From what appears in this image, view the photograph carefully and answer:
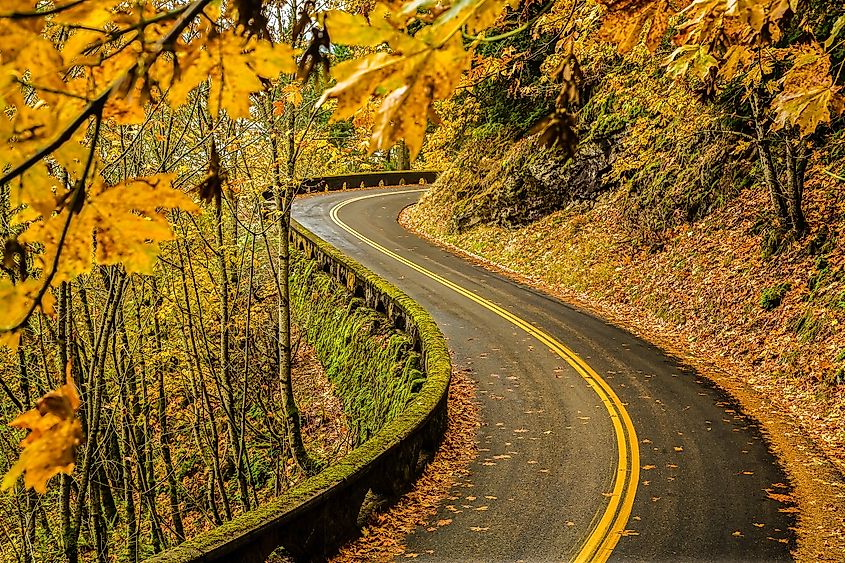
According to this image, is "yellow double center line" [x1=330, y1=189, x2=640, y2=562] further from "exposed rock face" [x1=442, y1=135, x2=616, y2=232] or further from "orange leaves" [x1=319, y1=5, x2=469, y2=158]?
"exposed rock face" [x1=442, y1=135, x2=616, y2=232]

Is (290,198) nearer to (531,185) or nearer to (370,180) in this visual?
(531,185)

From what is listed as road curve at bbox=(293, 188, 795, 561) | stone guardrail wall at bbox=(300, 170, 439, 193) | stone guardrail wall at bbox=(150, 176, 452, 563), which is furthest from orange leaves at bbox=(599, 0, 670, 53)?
stone guardrail wall at bbox=(300, 170, 439, 193)

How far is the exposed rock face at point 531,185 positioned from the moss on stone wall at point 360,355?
9.37 m

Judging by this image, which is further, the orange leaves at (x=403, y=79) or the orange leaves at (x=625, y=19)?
the orange leaves at (x=625, y=19)

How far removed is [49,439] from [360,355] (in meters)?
13.5

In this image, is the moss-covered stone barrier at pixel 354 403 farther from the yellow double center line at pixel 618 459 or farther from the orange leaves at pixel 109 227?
the orange leaves at pixel 109 227

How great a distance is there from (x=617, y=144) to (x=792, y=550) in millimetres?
18192

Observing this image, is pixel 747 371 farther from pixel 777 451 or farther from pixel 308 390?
pixel 308 390

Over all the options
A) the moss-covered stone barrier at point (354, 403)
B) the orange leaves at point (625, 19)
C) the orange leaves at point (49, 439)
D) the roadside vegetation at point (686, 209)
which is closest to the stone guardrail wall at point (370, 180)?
the roadside vegetation at point (686, 209)

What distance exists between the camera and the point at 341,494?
7.18 meters

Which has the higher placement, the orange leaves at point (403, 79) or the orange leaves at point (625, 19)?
the orange leaves at point (625, 19)

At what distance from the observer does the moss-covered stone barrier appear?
20.2 feet

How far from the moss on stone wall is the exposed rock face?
9371 millimetres

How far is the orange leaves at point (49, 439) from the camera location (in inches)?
52.6
